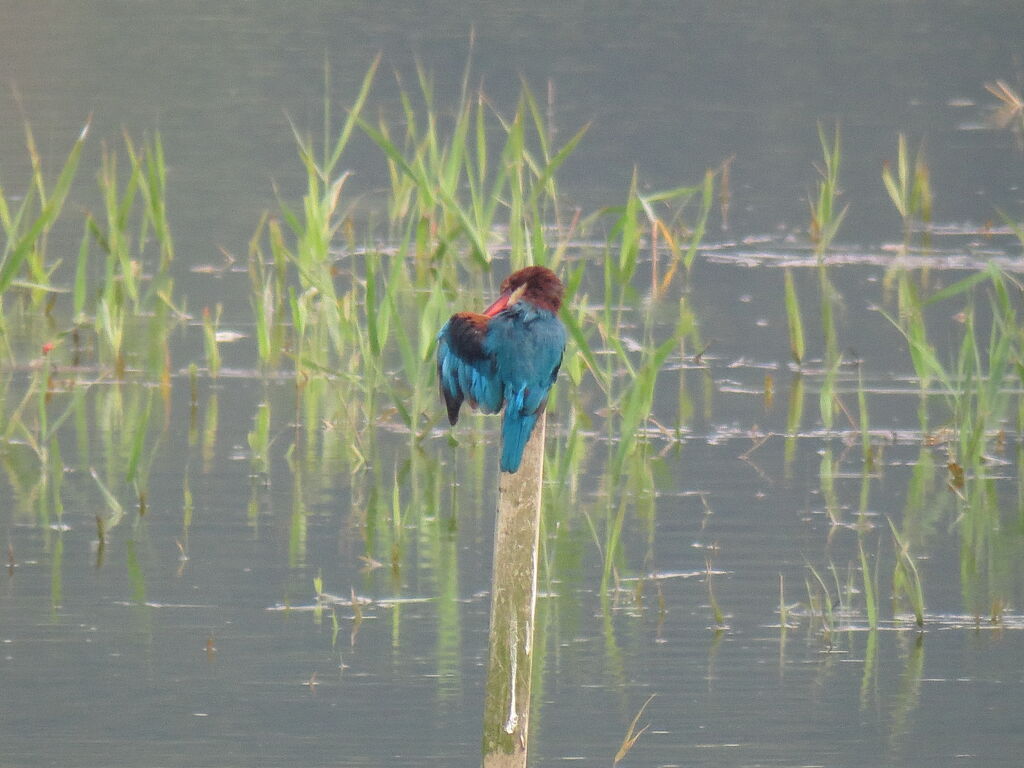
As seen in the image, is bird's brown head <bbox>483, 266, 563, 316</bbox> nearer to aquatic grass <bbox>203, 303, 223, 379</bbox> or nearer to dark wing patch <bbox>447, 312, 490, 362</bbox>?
dark wing patch <bbox>447, 312, 490, 362</bbox>

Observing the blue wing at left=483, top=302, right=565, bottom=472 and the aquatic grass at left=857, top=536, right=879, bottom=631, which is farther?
the aquatic grass at left=857, top=536, right=879, bottom=631

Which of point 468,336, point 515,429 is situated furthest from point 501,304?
point 515,429

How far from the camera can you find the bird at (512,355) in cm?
339

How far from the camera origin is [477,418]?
643 cm

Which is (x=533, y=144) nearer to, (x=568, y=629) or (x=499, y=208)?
(x=499, y=208)

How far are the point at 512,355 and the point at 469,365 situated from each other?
11cm

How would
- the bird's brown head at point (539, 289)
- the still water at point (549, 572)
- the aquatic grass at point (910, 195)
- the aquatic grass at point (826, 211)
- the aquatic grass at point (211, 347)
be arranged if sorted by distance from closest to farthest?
the bird's brown head at point (539, 289), the still water at point (549, 572), the aquatic grass at point (211, 347), the aquatic grass at point (826, 211), the aquatic grass at point (910, 195)

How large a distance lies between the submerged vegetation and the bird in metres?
0.90

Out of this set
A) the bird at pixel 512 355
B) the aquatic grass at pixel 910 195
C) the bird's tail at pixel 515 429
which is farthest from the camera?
the aquatic grass at pixel 910 195

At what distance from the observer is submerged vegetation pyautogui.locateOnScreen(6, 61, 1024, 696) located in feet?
17.0

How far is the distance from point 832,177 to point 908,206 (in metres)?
1.51

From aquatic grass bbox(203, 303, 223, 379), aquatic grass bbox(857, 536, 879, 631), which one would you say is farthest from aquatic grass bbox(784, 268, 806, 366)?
aquatic grass bbox(203, 303, 223, 379)

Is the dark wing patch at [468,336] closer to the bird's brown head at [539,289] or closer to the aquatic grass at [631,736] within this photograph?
the bird's brown head at [539,289]

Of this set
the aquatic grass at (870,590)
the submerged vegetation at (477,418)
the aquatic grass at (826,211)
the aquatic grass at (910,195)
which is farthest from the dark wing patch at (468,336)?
the aquatic grass at (910,195)
